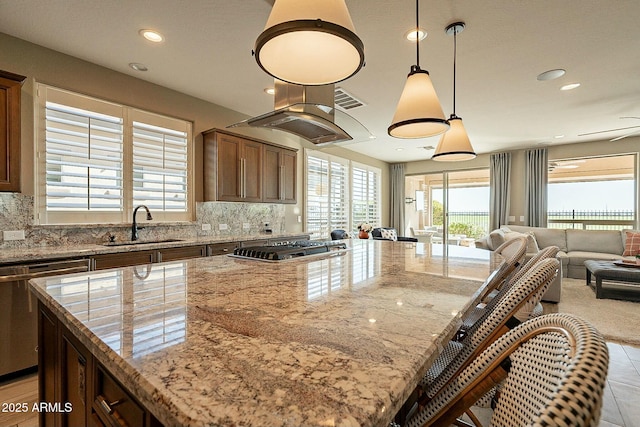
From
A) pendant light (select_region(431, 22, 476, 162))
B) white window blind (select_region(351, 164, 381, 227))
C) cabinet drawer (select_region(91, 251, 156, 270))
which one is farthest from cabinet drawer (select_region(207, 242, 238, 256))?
white window blind (select_region(351, 164, 381, 227))

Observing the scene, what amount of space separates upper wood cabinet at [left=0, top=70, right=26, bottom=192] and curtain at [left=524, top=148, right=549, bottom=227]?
26.5ft

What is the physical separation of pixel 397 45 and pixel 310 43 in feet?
5.84

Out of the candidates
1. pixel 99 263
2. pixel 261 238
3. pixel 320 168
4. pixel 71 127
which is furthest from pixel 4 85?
pixel 320 168

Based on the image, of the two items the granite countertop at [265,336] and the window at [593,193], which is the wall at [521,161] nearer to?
the window at [593,193]

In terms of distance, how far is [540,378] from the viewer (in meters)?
0.53

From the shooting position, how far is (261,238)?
396cm

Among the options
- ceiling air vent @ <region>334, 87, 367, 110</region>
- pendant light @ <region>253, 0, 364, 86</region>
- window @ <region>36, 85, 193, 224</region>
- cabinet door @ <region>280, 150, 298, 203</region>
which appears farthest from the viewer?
cabinet door @ <region>280, 150, 298, 203</region>

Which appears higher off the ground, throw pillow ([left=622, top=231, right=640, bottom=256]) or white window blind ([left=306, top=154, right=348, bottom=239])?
white window blind ([left=306, top=154, right=348, bottom=239])

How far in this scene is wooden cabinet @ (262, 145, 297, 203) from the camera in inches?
174

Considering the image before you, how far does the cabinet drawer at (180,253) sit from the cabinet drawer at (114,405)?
7.11 ft

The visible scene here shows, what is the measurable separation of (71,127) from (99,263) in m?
1.41

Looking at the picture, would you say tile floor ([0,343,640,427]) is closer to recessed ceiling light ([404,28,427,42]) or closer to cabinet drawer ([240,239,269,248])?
cabinet drawer ([240,239,269,248])

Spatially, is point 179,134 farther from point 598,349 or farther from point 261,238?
point 598,349

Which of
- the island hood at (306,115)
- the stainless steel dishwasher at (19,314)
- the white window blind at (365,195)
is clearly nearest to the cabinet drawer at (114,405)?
the island hood at (306,115)
